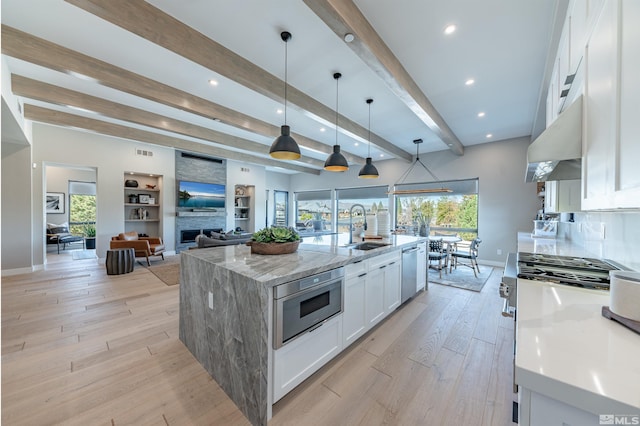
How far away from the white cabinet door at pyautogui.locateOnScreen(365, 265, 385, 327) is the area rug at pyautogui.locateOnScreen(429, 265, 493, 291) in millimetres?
2314

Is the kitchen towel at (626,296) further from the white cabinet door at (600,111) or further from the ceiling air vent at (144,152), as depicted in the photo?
the ceiling air vent at (144,152)

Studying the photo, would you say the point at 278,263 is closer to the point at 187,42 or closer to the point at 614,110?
the point at 614,110

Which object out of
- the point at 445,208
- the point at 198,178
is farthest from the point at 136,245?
the point at 445,208

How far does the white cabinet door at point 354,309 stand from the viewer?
214 centimetres

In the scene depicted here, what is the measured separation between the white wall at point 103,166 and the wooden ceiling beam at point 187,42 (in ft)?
17.1

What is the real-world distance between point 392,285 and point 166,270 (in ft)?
16.0

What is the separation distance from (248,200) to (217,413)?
838 cm

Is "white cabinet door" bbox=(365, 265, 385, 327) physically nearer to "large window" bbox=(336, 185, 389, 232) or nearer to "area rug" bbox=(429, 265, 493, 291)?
"area rug" bbox=(429, 265, 493, 291)

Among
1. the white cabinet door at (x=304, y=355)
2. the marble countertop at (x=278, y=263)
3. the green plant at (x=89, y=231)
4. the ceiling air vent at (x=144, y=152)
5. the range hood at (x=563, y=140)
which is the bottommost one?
the white cabinet door at (x=304, y=355)

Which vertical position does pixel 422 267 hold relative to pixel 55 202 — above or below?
below

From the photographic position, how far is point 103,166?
595cm

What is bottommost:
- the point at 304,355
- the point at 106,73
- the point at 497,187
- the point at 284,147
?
the point at 304,355

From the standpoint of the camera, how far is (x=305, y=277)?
168cm

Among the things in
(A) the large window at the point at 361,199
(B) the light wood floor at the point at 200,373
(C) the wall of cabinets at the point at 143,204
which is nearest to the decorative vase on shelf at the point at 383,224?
(B) the light wood floor at the point at 200,373
